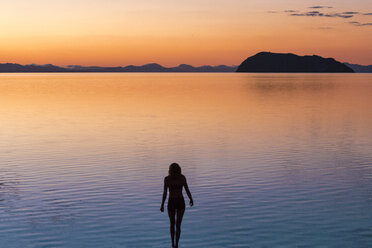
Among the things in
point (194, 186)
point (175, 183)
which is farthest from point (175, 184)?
point (194, 186)

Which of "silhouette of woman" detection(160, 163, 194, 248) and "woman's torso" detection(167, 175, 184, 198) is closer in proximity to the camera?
"silhouette of woman" detection(160, 163, 194, 248)

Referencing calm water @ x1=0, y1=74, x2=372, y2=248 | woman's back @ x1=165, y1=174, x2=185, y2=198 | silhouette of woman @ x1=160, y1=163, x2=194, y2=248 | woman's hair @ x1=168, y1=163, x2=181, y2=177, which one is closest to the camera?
woman's hair @ x1=168, y1=163, x2=181, y2=177

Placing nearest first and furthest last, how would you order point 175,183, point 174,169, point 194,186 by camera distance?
point 174,169 < point 175,183 < point 194,186

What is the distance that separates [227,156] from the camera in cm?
3209

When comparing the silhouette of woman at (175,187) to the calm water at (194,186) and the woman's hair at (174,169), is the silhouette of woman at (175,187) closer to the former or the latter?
the woman's hair at (174,169)

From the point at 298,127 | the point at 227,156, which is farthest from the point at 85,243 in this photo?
the point at 298,127

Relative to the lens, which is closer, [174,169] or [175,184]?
[174,169]

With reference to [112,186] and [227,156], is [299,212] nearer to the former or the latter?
[112,186]

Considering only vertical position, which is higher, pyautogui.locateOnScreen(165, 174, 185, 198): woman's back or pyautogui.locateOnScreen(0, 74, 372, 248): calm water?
pyautogui.locateOnScreen(165, 174, 185, 198): woman's back

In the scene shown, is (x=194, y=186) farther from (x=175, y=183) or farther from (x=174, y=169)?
(x=174, y=169)

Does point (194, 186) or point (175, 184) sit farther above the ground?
point (175, 184)

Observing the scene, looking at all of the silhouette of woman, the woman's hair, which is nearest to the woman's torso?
the silhouette of woman

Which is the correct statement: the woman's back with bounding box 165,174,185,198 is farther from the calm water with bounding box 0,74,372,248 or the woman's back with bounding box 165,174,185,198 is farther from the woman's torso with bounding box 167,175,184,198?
the calm water with bounding box 0,74,372,248

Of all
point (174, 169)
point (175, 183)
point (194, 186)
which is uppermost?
point (174, 169)
